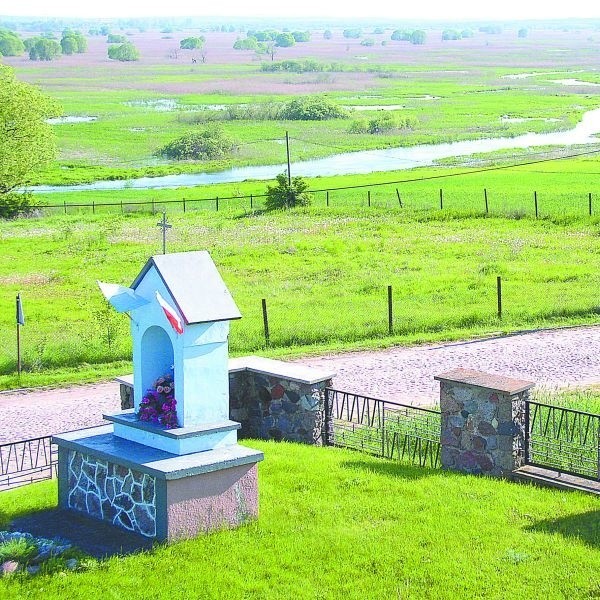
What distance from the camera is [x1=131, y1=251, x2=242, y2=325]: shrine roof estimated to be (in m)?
11.6

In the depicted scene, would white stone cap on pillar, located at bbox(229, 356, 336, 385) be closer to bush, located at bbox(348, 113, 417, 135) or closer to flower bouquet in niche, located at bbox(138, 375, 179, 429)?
flower bouquet in niche, located at bbox(138, 375, 179, 429)

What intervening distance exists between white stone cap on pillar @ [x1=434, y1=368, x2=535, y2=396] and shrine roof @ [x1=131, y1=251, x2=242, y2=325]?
8.85 ft

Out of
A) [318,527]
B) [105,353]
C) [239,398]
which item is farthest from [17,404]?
[318,527]

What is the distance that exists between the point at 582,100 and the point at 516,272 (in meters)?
75.3

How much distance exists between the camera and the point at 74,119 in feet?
309

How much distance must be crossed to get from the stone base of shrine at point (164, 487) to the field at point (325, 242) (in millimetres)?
9545

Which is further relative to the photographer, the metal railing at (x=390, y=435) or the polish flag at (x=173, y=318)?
the metal railing at (x=390, y=435)

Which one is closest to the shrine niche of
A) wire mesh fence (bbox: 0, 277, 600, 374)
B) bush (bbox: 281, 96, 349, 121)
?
wire mesh fence (bbox: 0, 277, 600, 374)

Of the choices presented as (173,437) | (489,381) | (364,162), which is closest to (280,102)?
Result: (364,162)

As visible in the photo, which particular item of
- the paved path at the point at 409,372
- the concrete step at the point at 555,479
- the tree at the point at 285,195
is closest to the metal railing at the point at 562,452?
the concrete step at the point at 555,479

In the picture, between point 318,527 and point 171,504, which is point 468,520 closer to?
point 318,527

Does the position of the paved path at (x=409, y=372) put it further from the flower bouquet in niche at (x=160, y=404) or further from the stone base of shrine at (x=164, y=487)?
the flower bouquet in niche at (x=160, y=404)

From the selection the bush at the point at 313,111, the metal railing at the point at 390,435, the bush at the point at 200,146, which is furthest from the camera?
the bush at the point at 313,111

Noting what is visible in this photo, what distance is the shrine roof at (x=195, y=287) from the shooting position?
11.6 m
